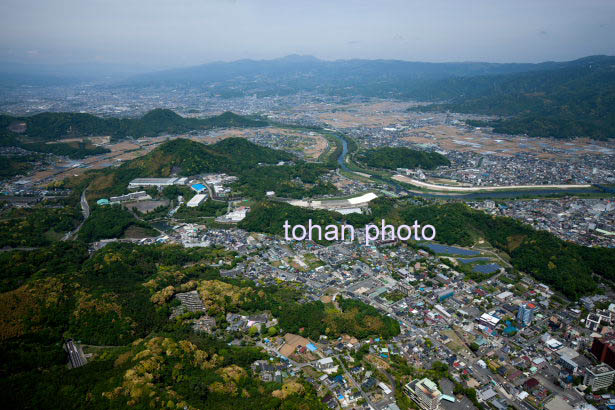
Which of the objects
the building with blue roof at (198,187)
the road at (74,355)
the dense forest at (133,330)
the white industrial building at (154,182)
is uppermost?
the white industrial building at (154,182)

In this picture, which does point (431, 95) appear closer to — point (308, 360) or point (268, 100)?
point (268, 100)

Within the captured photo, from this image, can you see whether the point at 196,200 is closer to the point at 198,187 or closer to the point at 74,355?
the point at 198,187

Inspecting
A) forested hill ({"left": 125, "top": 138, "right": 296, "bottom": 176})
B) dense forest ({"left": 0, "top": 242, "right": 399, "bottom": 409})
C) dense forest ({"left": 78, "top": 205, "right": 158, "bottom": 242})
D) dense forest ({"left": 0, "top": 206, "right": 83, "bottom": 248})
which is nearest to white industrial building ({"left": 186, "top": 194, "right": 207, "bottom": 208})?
dense forest ({"left": 78, "top": 205, "right": 158, "bottom": 242})

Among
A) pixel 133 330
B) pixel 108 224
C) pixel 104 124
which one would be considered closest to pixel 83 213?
pixel 108 224

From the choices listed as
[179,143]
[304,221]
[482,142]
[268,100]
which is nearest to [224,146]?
[179,143]

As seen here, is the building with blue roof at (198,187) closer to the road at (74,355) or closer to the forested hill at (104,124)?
the road at (74,355)

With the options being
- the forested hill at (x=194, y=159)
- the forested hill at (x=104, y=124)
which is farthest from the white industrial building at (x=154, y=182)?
the forested hill at (x=104, y=124)
